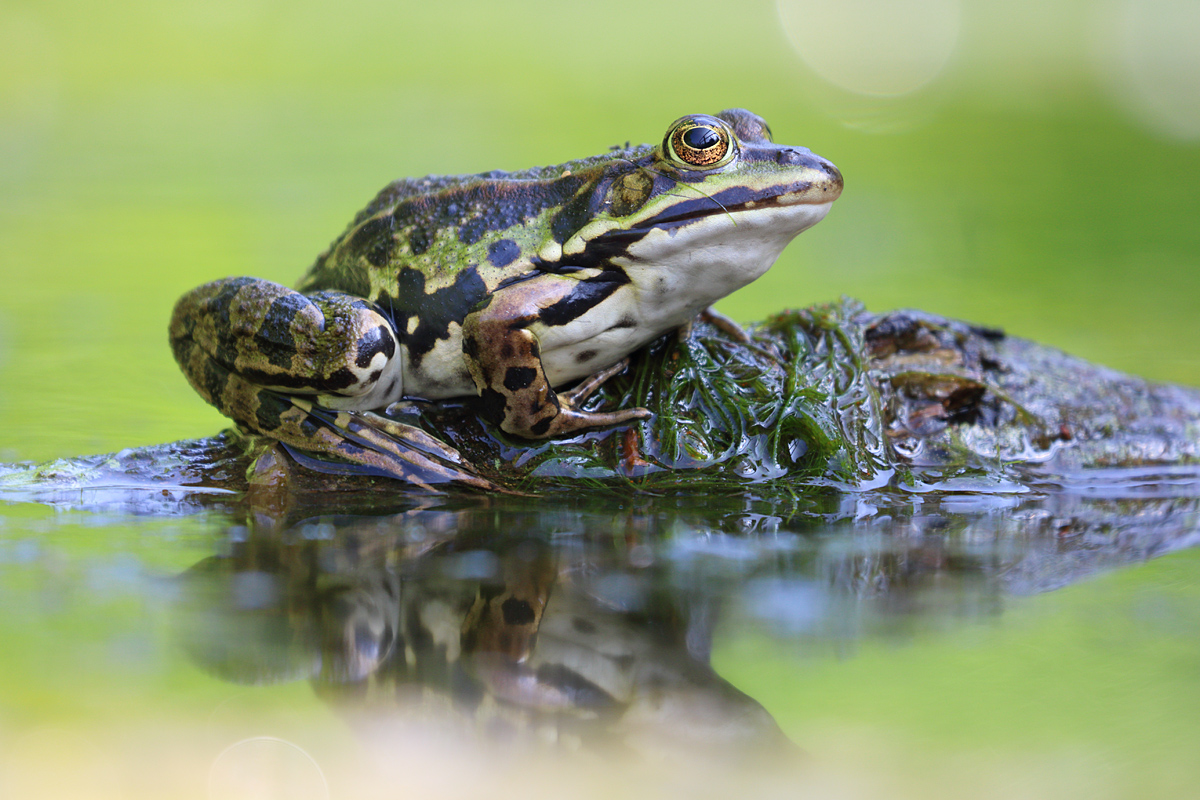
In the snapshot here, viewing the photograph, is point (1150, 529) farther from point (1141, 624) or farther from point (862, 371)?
point (862, 371)

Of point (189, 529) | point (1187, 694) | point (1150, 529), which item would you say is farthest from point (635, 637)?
point (1150, 529)

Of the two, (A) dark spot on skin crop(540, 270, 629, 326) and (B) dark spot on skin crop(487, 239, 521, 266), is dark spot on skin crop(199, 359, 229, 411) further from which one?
(A) dark spot on skin crop(540, 270, 629, 326)

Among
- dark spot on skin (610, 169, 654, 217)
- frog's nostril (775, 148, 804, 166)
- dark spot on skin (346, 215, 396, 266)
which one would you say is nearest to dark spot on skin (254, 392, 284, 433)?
dark spot on skin (346, 215, 396, 266)

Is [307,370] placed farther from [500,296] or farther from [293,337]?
[500,296]

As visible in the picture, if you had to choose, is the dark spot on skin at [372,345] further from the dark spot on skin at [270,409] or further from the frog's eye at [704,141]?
the frog's eye at [704,141]

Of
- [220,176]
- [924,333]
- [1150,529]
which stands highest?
[220,176]

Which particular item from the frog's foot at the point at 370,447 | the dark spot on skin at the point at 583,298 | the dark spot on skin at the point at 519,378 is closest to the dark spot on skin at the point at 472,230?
the dark spot on skin at the point at 583,298
